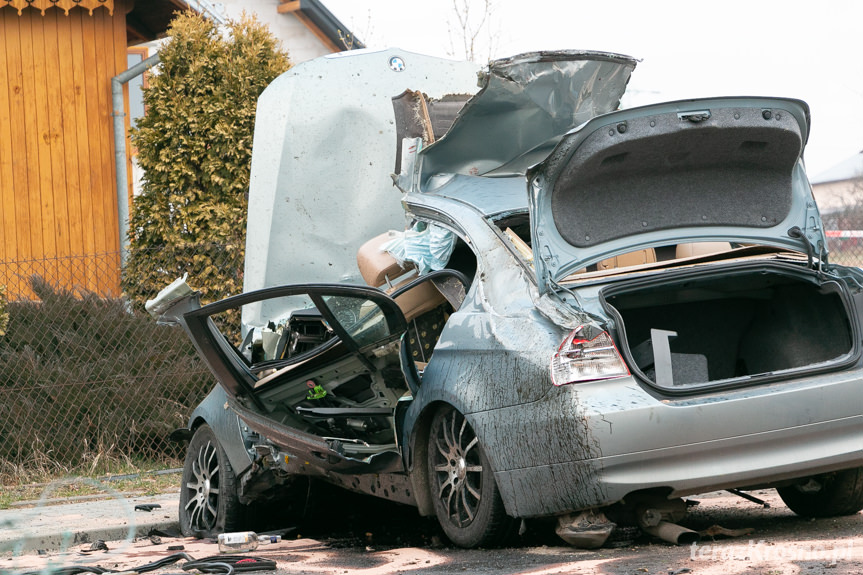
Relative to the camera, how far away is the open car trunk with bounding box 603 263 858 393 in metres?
5.00

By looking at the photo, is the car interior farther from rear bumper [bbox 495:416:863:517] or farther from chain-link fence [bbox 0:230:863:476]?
chain-link fence [bbox 0:230:863:476]

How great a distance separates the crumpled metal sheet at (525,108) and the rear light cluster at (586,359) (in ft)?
6.69

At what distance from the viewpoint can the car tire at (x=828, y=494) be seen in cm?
557

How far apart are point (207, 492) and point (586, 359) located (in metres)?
3.32

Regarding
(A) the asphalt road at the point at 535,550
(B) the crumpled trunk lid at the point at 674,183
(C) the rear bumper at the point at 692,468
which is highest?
(B) the crumpled trunk lid at the point at 674,183

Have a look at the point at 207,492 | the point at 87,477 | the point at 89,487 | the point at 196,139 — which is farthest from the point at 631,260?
the point at 196,139

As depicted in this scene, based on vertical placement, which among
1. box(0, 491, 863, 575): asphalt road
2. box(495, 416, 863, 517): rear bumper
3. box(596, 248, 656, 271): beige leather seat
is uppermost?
box(596, 248, 656, 271): beige leather seat

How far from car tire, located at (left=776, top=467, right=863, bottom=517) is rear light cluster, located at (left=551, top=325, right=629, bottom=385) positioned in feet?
5.00

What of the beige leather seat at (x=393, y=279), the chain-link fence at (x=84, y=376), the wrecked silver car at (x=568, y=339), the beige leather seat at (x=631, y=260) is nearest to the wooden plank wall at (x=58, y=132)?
the chain-link fence at (x=84, y=376)

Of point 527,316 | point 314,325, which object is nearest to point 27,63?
point 314,325

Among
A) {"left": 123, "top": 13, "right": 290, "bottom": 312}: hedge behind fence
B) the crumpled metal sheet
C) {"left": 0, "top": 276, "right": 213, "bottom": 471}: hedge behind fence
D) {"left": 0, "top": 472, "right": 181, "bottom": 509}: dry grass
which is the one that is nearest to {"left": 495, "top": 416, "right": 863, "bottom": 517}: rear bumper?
the crumpled metal sheet

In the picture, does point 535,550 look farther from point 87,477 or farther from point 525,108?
point 87,477

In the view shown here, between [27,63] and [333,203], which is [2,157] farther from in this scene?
[333,203]

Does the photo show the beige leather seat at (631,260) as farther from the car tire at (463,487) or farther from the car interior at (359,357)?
the car tire at (463,487)
